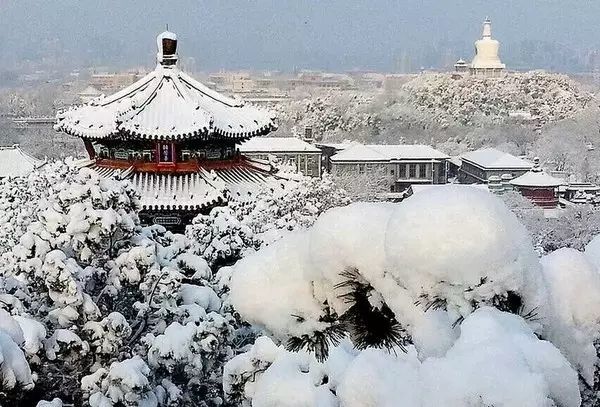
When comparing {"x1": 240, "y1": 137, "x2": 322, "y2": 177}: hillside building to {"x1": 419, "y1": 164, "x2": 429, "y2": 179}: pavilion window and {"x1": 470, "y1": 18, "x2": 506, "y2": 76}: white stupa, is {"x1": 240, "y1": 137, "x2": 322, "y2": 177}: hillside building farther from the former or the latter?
{"x1": 470, "y1": 18, "x2": 506, "y2": 76}: white stupa

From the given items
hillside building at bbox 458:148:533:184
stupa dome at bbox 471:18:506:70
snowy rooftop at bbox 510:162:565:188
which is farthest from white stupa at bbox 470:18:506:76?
snowy rooftop at bbox 510:162:565:188

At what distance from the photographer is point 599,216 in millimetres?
17328

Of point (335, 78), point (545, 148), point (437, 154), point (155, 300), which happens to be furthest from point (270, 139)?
point (335, 78)

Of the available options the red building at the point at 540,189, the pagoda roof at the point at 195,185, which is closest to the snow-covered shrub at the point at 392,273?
the pagoda roof at the point at 195,185

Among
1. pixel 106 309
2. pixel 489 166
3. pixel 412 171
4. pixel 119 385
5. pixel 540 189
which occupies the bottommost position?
pixel 412 171

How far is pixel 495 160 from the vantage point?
2692cm

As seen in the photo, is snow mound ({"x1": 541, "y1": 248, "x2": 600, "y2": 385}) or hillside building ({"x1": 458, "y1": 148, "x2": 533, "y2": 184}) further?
hillside building ({"x1": 458, "y1": 148, "x2": 533, "y2": 184})

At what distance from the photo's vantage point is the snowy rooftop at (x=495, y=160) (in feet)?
85.6

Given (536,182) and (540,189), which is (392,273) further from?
(536,182)

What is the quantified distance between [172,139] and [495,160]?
804 inches

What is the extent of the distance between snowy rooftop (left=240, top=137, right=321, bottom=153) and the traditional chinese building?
682 inches

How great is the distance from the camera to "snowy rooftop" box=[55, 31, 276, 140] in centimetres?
791

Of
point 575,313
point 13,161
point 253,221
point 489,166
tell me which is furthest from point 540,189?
point 575,313

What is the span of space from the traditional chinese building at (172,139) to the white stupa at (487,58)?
41.9 meters
